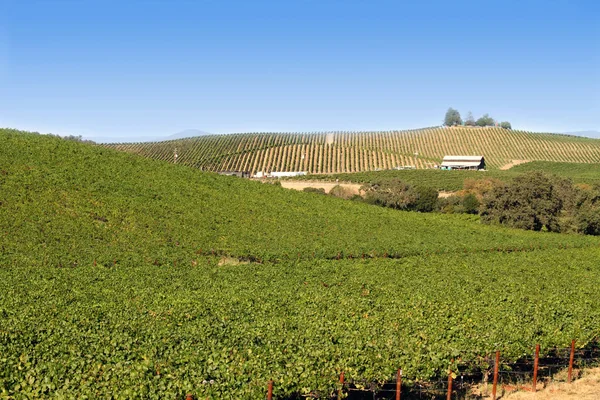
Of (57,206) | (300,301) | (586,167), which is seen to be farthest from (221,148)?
(300,301)

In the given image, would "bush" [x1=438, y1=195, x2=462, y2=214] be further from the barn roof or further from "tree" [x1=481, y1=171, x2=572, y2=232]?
the barn roof

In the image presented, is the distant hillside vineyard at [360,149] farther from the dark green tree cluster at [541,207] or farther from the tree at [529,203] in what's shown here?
the dark green tree cluster at [541,207]

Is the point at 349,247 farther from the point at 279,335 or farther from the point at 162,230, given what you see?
the point at 279,335

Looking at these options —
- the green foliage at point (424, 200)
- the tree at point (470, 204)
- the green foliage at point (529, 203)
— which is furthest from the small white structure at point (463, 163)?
the green foliage at point (529, 203)

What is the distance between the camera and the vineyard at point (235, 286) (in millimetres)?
15964

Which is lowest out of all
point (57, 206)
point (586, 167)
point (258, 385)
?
point (258, 385)

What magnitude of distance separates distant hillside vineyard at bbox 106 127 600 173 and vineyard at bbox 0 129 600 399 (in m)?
72.6

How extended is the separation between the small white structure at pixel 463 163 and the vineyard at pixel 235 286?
72694 millimetres

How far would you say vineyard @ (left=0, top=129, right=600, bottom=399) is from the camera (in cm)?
1596

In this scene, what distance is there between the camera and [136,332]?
63.1 feet

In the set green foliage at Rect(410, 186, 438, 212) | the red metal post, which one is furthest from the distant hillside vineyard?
the red metal post

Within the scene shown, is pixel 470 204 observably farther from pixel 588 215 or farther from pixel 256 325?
pixel 256 325

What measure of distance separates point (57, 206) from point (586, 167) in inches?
4667

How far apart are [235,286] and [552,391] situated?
14213 millimetres
